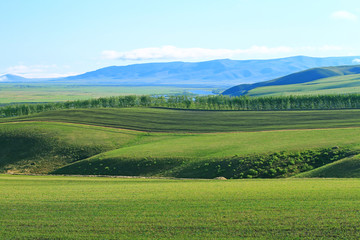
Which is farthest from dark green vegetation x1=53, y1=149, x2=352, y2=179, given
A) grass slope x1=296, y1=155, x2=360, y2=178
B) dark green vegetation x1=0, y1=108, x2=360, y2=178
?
grass slope x1=296, y1=155, x2=360, y2=178

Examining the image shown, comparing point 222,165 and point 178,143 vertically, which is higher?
point 178,143

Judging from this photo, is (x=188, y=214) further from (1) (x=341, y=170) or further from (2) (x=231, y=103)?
(2) (x=231, y=103)

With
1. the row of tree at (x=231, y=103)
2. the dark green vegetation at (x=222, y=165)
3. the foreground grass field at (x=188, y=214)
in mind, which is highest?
the row of tree at (x=231, y=103)

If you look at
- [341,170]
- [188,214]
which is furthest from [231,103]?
[188,214]

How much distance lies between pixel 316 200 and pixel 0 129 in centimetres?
8149

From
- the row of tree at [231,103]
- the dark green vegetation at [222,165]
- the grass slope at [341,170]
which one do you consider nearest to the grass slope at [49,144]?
the dark green vegetation at [222,165]

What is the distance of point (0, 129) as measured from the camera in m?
86.9

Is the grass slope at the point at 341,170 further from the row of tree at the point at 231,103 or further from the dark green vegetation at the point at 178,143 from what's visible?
the row of tree at the point at 231,103

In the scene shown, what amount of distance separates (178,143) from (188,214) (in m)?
50.8

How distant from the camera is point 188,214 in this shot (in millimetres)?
22891

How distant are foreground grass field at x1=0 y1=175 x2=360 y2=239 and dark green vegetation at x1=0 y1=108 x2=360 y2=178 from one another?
1978 cm

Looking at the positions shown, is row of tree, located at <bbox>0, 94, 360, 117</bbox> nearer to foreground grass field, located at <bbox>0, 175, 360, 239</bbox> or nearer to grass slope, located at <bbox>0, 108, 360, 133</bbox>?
grass slope, located at <bbox>0, 108, 360, 133</bbox>

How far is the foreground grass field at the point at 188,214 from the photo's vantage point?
19672 mm

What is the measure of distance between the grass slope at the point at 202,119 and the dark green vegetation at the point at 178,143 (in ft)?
0.79
